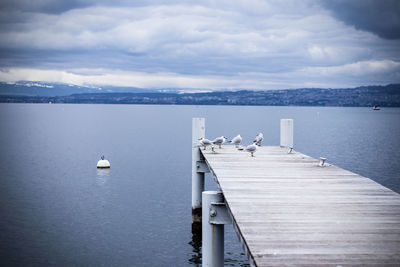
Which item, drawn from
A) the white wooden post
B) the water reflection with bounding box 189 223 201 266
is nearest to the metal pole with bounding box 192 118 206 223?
the water reflection with bounding box 189 223 201 266

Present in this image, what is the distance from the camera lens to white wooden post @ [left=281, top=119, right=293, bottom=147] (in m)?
20.5

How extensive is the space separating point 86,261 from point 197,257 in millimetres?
4676

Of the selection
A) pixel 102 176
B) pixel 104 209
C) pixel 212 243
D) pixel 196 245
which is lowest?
pixel 102 176

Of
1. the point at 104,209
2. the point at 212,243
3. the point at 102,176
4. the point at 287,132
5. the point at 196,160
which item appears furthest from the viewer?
the point at 102,176

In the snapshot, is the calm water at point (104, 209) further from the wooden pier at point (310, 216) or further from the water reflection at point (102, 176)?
the wooden pier at point (310, 216)

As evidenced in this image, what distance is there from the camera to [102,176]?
41250 millimetres

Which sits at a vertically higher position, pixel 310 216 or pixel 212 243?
pixel 310 216

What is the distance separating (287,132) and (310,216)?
41.6ft

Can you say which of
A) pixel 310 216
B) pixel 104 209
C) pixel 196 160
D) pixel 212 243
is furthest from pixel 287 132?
pixel 104 209

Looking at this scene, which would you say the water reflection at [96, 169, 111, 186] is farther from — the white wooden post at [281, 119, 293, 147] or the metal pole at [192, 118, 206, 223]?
the white wooden post at [281, 119, 293, 147]

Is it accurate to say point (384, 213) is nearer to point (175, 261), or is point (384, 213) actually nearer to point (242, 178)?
point (242, 178)

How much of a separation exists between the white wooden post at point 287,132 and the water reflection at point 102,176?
20.0m

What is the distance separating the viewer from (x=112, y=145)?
7331 cm

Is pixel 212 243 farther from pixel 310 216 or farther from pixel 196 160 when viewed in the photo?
pixel 196 160
